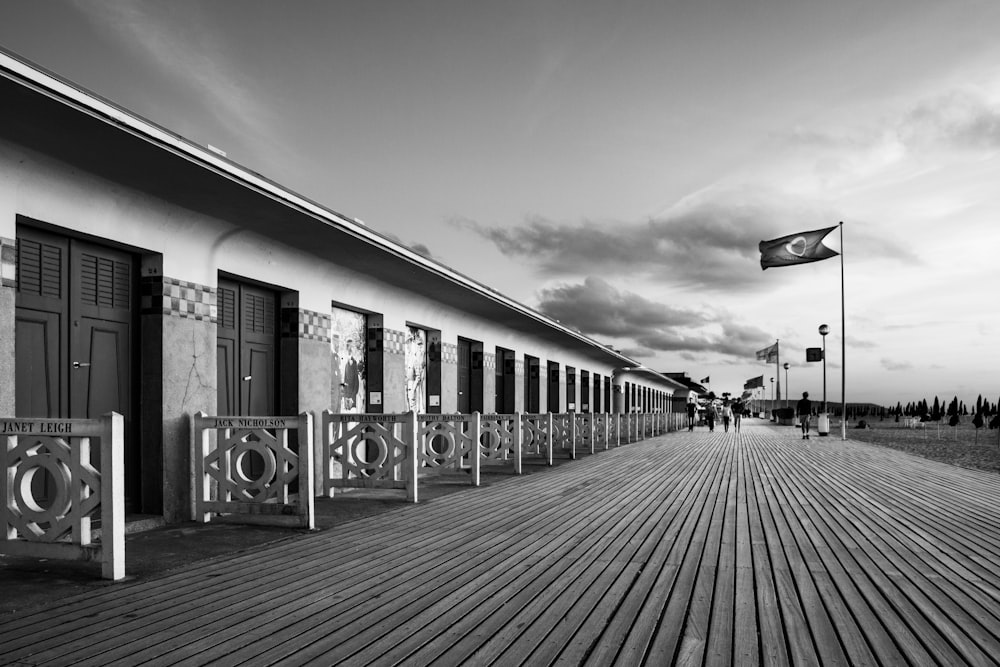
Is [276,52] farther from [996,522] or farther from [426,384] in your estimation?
[996,522]

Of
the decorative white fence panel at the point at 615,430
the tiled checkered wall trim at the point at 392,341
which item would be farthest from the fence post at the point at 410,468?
the decorative white fence panel at the point at 615,430

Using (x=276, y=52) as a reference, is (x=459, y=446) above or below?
below

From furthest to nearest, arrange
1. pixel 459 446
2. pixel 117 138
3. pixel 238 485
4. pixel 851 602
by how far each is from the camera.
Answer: pixel 459 446, pixel 238 485, pixel 117 138, pixel 851 602

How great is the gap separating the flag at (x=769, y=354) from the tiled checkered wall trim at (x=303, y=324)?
45677 millimetres

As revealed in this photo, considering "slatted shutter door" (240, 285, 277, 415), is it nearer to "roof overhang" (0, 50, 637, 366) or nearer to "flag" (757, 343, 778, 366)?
"roof overhang" (0, 50, 637, 366)

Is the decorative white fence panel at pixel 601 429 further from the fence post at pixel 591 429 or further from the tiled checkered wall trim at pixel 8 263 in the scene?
the tiled checkered wall trim at pixel 8 263

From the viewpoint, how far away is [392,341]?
12.7 metres

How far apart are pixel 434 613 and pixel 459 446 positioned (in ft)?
21.5

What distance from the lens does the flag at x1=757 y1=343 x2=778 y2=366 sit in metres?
50.6

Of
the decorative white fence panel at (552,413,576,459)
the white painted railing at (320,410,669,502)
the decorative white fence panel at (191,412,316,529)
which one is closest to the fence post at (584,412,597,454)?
the decorative white fence panel at (552,413,576,459)

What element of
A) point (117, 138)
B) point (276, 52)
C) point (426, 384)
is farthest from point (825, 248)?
point (117, 138)

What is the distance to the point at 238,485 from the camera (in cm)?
672

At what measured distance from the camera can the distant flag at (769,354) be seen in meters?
50.6

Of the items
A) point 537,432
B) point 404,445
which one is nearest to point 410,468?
point 404,445
